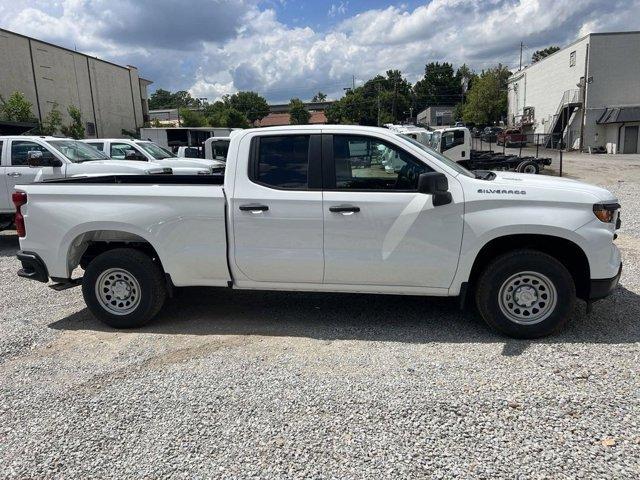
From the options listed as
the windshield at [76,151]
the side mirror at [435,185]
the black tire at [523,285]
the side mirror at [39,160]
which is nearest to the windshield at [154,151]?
the windshield at [76,151]

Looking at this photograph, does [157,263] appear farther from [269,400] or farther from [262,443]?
[262,443]

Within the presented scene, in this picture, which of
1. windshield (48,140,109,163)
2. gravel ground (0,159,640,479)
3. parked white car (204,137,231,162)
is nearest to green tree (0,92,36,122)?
parked white car (204,137,231,162)

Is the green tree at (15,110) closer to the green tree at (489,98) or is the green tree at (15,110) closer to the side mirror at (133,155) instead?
the side mirror at (133,155)

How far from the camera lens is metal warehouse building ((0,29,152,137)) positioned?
96.5 feet

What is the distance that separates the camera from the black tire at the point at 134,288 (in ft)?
16.1

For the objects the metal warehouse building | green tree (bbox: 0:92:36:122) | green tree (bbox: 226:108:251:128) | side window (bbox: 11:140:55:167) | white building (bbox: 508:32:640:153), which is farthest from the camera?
green tree (bbox: 226:108:251:128)

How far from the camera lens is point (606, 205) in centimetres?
428

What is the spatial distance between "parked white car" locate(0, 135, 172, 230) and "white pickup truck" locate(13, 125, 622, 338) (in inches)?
203

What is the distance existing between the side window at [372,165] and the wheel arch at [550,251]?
89cm

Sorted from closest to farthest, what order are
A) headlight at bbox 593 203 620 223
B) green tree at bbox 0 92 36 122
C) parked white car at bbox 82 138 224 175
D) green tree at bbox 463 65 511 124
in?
headlight at bbox 593 203 620 223 → parked white car at bbox 82 138 224 175 → green tree at bbox 0 92 36 122 → green tree at bbox 463 65 511 124

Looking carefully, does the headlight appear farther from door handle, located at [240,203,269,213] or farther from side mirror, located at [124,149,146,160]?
side mirror, located at [124,149,146,160]

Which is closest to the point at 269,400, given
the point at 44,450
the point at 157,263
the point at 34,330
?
the point at 44,450

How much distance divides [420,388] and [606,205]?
2.24 meters

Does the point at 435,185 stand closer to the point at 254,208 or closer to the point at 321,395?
the point at 254,208
